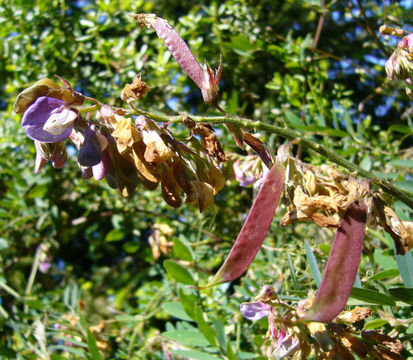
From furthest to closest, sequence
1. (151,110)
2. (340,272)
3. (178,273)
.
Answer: (151,110)
(178,273)
(340,272)

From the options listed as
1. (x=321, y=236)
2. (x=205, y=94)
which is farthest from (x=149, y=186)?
(x=321, y=236)

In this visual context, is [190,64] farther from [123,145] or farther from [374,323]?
[374,323]

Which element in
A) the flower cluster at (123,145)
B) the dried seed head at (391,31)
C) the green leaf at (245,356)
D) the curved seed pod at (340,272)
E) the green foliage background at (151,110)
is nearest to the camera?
the curved seed pod at (340,272)

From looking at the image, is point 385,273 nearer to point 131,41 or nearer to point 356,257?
point 356,257

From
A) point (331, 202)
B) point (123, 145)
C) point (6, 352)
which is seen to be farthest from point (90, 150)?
point (6, 352)

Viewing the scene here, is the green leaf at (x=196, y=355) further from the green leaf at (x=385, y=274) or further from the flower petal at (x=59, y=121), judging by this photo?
the flower petal at (x=59, y=121)

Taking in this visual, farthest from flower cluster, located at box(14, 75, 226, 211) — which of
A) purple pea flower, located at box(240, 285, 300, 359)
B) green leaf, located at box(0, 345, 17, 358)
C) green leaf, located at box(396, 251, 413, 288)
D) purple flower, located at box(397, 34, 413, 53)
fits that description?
green leaf, located at box(0, 345, 17, 358)

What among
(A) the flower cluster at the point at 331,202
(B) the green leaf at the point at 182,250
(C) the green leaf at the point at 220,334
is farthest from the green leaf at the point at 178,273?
(A) the flower cluster at the point at 331,202
